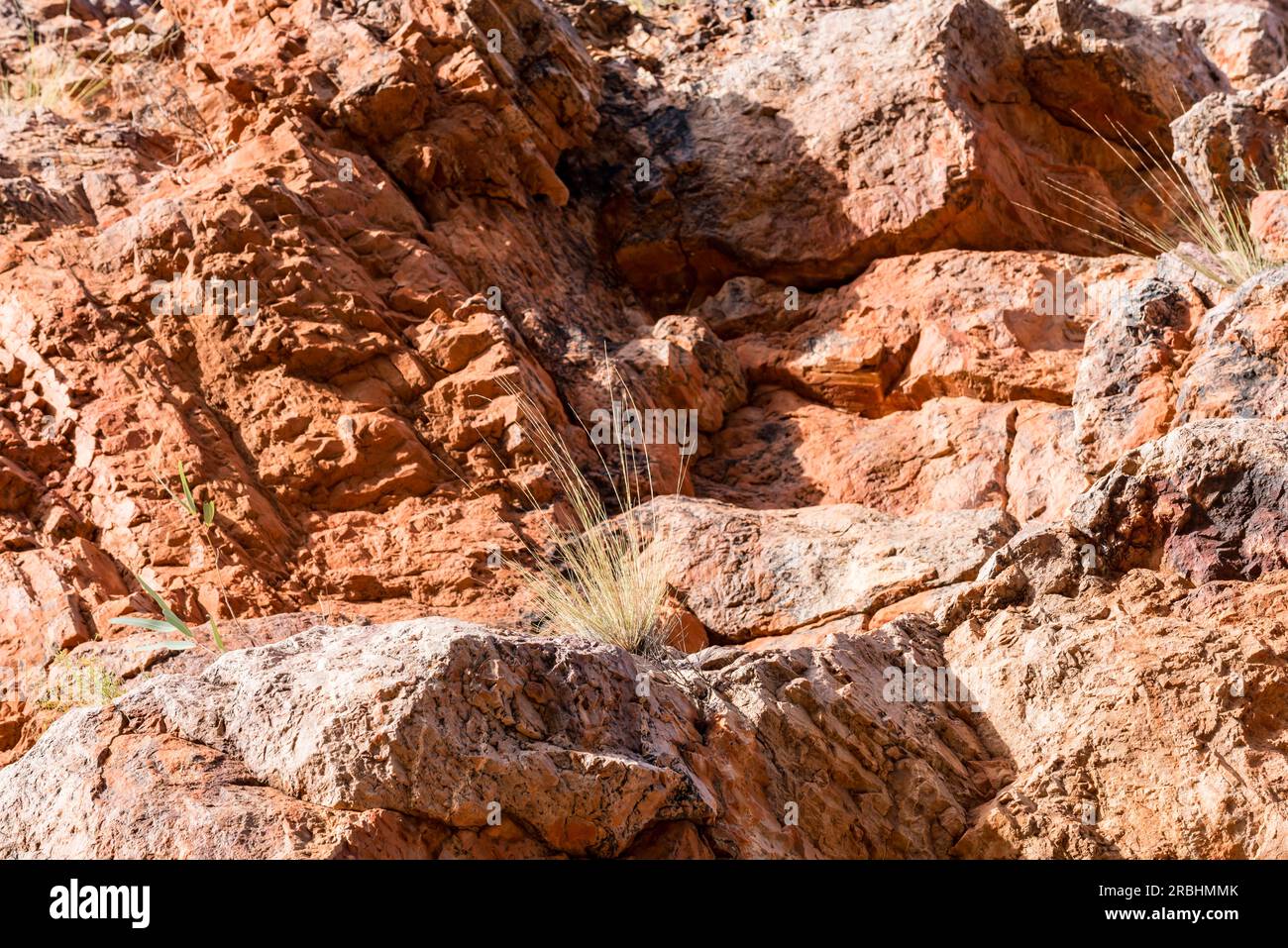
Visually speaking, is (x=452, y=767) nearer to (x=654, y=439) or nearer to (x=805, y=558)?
(x=805, y=558)

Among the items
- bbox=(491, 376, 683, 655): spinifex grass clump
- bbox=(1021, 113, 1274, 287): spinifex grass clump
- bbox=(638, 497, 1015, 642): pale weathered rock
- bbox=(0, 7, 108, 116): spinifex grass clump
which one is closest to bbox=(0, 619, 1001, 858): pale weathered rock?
bbox=(491, 376, 683, 655): spinifex grass clump

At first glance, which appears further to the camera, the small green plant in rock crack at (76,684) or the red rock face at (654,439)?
the small green plant in rock crack at (76,684)

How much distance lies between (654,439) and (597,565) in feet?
Answer: 5.59

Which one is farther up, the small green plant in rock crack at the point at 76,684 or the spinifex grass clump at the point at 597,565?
the spinifex grass clump at the point at 597,565

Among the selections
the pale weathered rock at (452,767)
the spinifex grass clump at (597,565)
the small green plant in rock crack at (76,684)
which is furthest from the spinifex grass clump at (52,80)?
the pale weathered rock at (452,767)

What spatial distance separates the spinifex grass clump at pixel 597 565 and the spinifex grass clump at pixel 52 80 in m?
3.82

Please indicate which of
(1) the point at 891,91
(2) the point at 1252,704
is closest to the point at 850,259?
(1) the point at 891,91

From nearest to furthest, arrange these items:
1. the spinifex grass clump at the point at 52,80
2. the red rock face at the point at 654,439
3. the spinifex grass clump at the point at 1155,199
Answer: the red rock face at the point at 654,439
the spinifex grass clump at the point at 1155,199
the spinifex grass clump at the point at 52,80

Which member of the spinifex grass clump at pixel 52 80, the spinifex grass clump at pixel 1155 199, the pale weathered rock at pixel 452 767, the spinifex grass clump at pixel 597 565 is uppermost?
the spinifex grass clump at pixel 52 80

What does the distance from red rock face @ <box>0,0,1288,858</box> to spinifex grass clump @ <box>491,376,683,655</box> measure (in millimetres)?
137

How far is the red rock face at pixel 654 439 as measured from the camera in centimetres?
346

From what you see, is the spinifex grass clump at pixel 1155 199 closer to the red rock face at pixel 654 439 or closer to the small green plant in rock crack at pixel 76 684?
the red rock face at pixel 654 439
